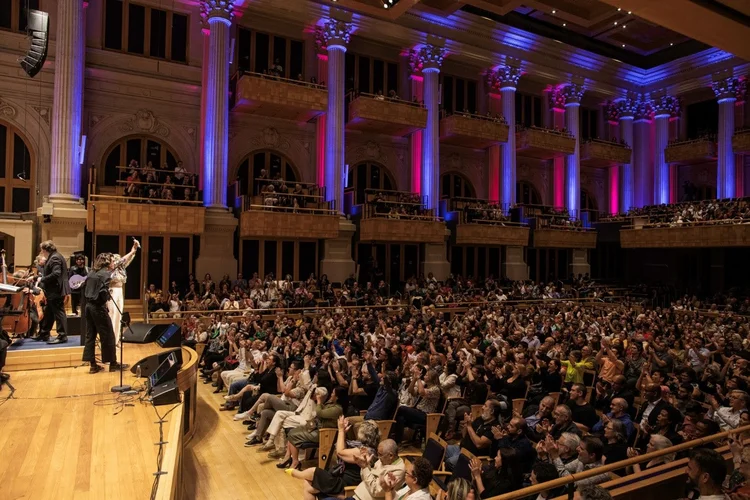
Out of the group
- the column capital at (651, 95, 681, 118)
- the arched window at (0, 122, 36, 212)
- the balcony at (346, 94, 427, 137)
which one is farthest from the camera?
the column capital at (651, 95, 681, 118)

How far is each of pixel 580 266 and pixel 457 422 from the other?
20835 mm

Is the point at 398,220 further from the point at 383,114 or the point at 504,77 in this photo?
the point at 504,77

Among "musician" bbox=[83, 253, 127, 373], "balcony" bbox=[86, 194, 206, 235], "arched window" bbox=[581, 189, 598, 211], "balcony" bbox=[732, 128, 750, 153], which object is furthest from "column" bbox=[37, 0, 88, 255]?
"balcony" bbox=[732, 128, 750, 153]

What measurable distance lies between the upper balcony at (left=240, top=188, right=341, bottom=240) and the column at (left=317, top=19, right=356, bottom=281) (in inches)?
39.1

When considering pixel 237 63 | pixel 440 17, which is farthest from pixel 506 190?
pixel 237 63

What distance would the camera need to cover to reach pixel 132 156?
17469mm

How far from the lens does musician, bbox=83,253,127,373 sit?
663 centimetres

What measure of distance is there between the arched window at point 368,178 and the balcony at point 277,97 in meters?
3.32

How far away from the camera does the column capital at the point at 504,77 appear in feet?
77.8

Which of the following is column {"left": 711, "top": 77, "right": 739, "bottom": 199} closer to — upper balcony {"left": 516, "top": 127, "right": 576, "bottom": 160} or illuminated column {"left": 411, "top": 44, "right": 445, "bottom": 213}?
upper balcony {"left": 516, "top": 127, "right": 576, "bottom": 160}

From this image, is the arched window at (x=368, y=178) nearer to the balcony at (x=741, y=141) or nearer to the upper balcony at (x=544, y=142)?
the upper balcony at (x=544, y=142)

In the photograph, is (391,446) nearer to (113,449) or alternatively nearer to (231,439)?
(113,449)

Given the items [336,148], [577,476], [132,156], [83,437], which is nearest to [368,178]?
[336,148]

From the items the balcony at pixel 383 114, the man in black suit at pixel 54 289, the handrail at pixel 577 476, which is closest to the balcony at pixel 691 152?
the balcony at pixel 383 114
